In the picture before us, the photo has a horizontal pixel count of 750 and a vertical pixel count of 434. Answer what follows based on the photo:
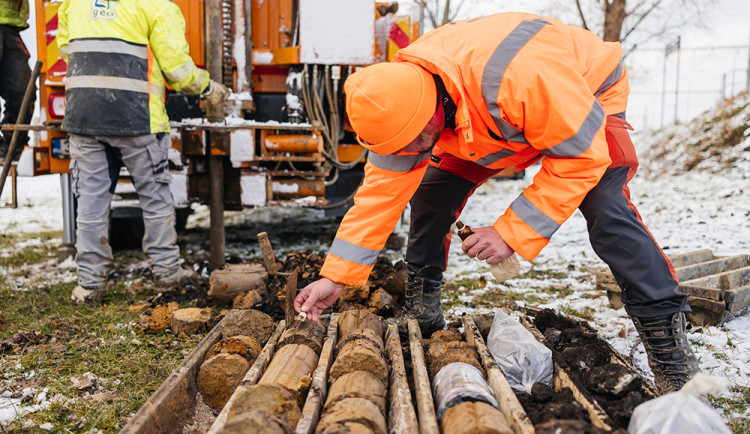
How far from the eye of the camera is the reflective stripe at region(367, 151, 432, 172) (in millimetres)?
1988

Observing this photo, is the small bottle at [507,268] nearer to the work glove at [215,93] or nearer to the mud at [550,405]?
the mud at [550,405]

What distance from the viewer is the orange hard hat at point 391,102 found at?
164 cm

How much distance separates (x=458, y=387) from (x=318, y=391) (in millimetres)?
467

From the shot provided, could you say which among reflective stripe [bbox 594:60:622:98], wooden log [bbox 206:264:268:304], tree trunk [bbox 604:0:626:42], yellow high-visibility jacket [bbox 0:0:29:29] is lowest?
wooden log [bbox 206:264:268:304]

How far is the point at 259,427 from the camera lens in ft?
4.79

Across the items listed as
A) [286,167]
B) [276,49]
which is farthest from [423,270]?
[276,49]

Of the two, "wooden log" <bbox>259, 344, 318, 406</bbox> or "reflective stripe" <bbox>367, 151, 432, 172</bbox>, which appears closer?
"wooden log" <bbox>259, 344, 318, 406</bbox>

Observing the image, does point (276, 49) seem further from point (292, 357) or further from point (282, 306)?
point (292, 357)

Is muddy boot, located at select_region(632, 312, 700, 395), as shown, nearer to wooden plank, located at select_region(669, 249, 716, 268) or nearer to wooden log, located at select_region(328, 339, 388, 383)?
wooden log, located at select_region(328, 339, 388, 383)

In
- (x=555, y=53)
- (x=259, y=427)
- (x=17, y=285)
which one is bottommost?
(x=17, y=285)

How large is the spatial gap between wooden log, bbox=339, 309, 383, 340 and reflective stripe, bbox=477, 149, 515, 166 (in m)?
0.88

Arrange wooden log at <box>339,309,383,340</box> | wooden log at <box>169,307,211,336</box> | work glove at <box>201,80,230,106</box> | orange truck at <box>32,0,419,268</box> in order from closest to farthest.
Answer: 1. wooden log at <box>339,309,383,340</box>
2. wooden log at <box>169,307,211,336</box>
3. work glove at <box>201,80,230,106</box>
4. orange truck at <box>32,0,419,268</box>

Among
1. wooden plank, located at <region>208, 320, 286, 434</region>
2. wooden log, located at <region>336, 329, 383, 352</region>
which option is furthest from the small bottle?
wooden plank, located at <region>208, 320, 286, 434</region>

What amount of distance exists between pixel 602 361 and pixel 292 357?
1202 millimetres
